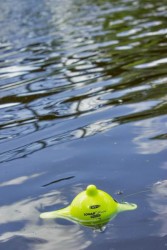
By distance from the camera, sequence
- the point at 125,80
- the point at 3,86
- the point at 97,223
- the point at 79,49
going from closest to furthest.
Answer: the point at 97,223 → the point at 125,80 → the point at 3,86 → the point at 79,49

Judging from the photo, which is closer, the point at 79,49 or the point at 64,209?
the point at 64,209

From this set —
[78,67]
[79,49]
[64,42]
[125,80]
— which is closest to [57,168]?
[125,80]

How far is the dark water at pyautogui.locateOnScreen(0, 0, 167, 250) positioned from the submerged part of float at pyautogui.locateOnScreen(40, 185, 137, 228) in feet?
0.20

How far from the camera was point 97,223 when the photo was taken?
315 cm

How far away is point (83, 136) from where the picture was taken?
15.6ft

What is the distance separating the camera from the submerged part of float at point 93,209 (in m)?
3.10

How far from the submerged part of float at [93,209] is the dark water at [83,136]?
0.20 feet

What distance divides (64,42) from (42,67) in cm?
225

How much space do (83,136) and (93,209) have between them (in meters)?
1.70

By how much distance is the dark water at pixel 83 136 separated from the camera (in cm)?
316

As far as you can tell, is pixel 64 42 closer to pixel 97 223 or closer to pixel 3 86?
pixel 3 86

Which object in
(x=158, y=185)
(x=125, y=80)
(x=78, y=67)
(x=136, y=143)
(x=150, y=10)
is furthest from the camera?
(x=150, y=10)

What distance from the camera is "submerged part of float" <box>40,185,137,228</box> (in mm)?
3104

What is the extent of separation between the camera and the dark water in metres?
3.16
